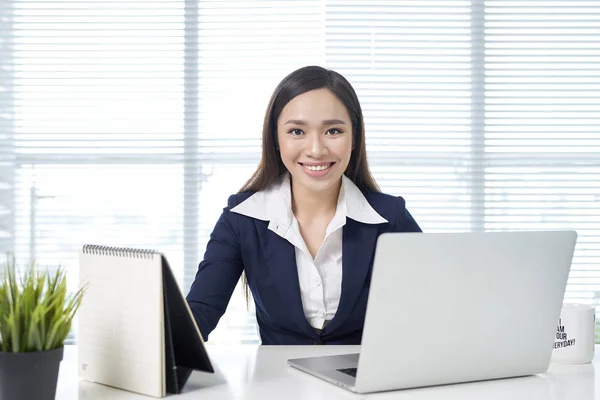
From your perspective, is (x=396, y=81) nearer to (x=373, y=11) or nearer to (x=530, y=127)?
(x=373, y=11)

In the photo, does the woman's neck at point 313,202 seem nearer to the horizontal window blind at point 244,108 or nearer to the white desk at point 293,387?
the white desk at point 293,387

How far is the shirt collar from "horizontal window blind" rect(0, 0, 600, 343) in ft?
4.41

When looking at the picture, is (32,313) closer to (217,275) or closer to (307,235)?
(217,275)

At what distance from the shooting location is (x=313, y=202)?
1.97 metres

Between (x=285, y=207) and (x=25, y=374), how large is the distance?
1044 mm

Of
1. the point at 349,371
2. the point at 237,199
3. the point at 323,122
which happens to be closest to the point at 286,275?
the point at 237,199

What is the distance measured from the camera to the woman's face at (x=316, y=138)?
185 cm

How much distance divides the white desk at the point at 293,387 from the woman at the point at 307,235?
48 cm

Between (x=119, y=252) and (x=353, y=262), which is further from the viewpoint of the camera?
(x=353, y=262)

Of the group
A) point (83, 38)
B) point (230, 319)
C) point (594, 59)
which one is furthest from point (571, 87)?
point (83, 38)

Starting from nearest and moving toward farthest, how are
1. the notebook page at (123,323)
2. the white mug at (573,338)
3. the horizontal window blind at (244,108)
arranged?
A: the notebook page at (123,323) → the white mug at (573,338) → the horizontal window blind at (244,108)

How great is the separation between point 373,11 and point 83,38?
140cm

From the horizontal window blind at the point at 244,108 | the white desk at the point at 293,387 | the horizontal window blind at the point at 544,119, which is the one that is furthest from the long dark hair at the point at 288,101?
the horizontal window blind at the point at 544,119

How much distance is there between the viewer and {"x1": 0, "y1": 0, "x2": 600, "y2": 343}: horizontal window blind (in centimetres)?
326
